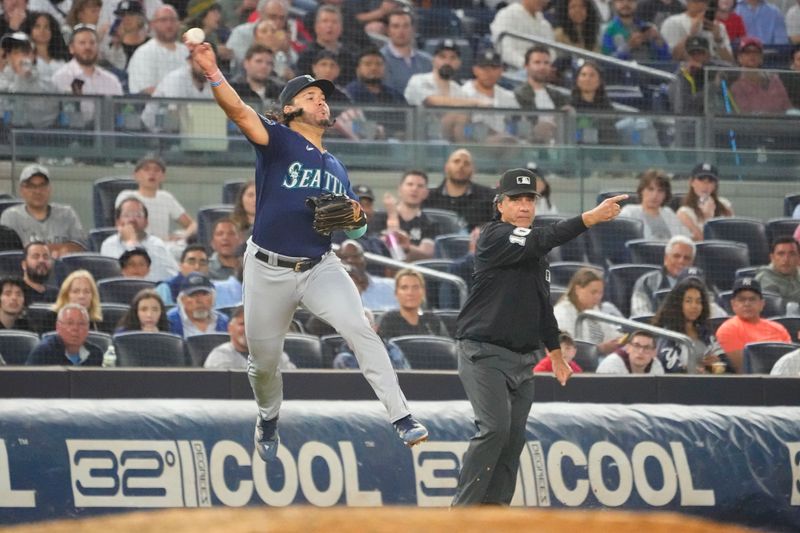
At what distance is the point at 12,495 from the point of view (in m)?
7.96

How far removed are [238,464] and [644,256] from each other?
14.3ft

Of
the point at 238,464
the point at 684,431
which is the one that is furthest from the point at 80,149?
the point at 684,431

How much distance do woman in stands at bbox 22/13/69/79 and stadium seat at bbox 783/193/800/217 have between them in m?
6.04

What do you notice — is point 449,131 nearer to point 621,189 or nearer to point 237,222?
point 621,189

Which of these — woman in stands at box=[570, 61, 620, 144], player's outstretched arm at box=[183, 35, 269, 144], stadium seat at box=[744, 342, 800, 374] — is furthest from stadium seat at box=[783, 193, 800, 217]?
player's outstretched arm at box=[183, 35, 269, 144]

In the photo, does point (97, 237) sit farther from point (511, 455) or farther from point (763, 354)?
point (763, 354)

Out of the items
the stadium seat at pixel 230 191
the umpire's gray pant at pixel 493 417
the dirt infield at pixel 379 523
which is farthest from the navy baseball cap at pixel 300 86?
the stadium seat at pixel 230 191

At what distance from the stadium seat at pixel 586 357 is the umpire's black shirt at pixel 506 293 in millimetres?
2533

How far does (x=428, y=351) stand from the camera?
9.77m

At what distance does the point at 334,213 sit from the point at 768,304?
5.42 m

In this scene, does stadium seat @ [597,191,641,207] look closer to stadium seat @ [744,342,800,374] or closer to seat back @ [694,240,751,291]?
seat back @ [694,240,751,291]

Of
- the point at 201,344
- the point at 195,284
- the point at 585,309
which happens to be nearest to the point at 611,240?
the point at 585,309

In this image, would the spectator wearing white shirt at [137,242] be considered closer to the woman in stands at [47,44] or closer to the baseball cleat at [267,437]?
the woman in stands at [47,44]

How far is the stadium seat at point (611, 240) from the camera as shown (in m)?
11.4
